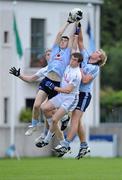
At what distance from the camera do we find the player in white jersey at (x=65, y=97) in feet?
87.5

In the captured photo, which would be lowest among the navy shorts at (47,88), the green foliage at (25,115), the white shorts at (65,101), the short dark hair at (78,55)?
the green foliage at (25,115)

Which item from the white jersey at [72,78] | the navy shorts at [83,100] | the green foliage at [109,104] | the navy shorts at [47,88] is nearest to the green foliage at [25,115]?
the green foliage at [109,104]

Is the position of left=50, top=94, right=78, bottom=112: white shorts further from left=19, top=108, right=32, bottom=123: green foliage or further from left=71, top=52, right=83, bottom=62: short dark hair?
left=19, top=108, right=32, bottom=123: green foliage

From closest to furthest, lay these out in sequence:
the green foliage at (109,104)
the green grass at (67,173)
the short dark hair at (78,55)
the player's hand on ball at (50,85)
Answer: the short dark hair at (78,55), the player's hand on ball at (50,85), the green grass at (67,173), the green foliage at (109,104)

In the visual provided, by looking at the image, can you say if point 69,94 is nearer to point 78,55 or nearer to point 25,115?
point 78,55

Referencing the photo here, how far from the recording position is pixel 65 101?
27.2 m

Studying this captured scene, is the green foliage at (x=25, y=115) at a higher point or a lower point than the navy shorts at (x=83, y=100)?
lower

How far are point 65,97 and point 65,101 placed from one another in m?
0.09

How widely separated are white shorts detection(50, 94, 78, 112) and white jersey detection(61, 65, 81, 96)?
159 mm

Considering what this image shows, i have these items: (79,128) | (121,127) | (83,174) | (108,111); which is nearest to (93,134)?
(121,127)

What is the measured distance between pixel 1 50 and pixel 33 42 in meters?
3.08

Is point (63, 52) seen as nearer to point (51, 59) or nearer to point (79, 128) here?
point (51, 59)

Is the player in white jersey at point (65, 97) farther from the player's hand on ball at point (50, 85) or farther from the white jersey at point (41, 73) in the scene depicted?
the white jersey at point (41, 73)

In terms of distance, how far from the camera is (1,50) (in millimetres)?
59094
